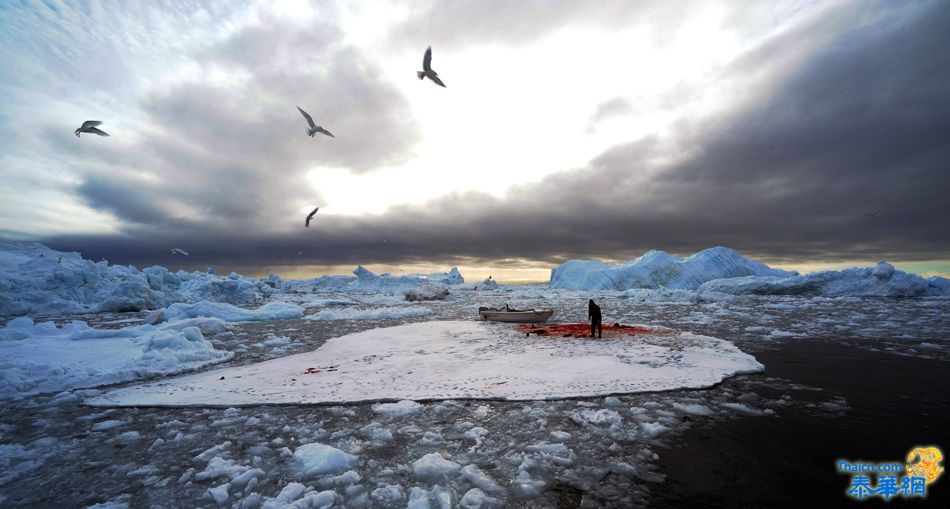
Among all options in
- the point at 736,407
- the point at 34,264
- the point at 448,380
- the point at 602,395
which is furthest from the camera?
the point at 34,264

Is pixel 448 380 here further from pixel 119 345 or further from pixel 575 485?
pixel 119 345

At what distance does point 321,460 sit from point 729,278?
54147 mm

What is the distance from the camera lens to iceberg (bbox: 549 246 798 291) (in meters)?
49.7

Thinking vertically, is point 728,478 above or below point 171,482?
above

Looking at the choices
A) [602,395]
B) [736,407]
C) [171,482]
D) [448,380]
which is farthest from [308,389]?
[736,407]

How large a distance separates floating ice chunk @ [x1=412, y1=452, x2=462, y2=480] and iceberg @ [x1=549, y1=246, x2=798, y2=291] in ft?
168

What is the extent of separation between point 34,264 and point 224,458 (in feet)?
136

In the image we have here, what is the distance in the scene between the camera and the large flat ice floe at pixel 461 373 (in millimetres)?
7047

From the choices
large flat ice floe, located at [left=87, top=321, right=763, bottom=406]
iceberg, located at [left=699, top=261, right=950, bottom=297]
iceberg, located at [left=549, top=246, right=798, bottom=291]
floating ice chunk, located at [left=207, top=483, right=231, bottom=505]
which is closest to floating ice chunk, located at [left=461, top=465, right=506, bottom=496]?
floating ice chunk, located at [left=207, top=483, right=231, bottom=505]

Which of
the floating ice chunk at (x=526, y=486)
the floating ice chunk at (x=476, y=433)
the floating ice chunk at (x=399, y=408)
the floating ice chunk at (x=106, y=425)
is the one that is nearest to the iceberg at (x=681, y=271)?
the floating ice chunk at (x=399, y=408)

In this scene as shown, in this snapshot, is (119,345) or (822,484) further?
(119,345)

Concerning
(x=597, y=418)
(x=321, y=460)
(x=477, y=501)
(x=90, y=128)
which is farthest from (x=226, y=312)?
(x=477, y=501)

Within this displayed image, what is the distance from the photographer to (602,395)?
680 cm

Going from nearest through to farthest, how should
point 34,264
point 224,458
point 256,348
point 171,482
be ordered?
point 171,482 < point 224,458 < point 256,348 < point 34,264
